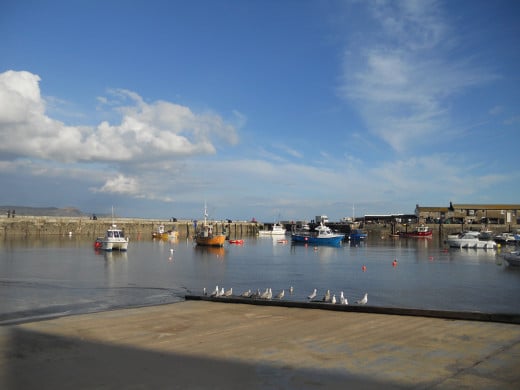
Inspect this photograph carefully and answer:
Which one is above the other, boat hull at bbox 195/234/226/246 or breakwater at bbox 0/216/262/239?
breakwater at bbox 0/216/262/239

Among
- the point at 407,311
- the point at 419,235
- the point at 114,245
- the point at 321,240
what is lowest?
the point at 321,240

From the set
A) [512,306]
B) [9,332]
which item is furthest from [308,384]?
[512,306]

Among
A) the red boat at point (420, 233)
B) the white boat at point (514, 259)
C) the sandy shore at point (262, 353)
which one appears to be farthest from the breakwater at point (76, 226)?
the sandy shore at point (262, 353)

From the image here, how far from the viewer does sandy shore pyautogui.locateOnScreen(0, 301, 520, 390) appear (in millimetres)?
7344

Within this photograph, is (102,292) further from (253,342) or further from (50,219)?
(50,219)

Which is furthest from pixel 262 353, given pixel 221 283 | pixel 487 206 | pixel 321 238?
pixel 487 206

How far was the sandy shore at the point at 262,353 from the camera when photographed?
7.34m

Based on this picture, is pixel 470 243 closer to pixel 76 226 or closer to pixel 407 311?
pixel 407 311

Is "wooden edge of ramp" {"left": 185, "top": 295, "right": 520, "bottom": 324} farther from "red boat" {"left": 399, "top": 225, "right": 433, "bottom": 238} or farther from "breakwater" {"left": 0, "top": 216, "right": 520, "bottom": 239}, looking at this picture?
"red boat" {"left": 399, "top": 225, "right": 433, "bottom": 238}

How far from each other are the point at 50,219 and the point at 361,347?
358 feet

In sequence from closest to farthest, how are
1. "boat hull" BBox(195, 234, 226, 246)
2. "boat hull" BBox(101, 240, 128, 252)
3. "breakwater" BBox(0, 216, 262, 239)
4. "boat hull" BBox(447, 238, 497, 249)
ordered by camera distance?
1. "boat hull" BBox(101, 240, 128, 252)
2. "boat hull" BBox(447, 238, 497, 249)
3. "boat hull" BBox(195, 234, 226, 246)
4. "breakwater" BBox(0, 216, 262, 239)

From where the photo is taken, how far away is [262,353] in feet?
29.4

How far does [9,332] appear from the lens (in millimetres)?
11164

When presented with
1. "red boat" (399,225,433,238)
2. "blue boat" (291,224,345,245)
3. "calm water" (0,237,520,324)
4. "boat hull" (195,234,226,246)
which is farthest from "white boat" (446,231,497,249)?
"red boat" (399,225,433,238)
